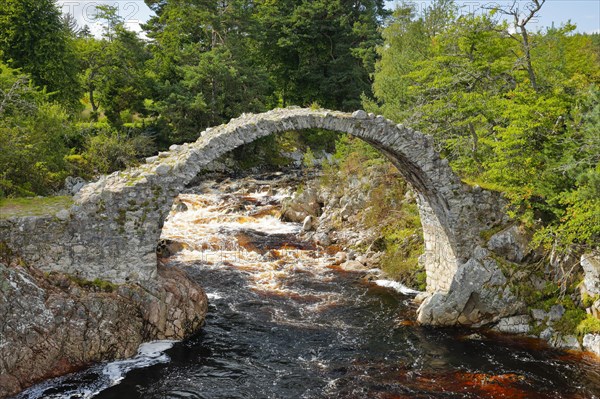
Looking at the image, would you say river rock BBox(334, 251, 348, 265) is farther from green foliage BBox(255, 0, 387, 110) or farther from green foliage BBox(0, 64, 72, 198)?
green foliage BBox(255, 0, 387, 110)

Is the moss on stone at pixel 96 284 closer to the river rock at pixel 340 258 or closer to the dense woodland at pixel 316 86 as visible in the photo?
the dense woodland at pixel 316 86

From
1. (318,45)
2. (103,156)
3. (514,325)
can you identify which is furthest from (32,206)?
(318,45)

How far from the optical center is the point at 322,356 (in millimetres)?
11555

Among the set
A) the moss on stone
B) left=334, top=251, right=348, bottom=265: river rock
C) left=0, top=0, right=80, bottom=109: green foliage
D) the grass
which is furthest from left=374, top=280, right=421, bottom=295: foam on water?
left=0, top=0, right=80, bottom=109: green foliage

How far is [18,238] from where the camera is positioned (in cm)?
1066

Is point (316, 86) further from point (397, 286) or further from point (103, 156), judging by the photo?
point (397, 286)

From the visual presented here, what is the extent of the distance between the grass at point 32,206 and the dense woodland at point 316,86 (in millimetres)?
1717

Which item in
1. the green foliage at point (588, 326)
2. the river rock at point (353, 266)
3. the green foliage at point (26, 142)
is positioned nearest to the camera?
the green foliage at point (588, 326)

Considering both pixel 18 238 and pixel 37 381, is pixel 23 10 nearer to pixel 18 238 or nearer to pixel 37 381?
pixel 18 238

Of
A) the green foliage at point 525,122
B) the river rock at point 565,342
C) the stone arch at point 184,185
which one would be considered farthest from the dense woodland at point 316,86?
the river rock at point 565,342

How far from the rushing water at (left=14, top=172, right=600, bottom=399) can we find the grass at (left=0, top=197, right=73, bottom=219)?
392cm

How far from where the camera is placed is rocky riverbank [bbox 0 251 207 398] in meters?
9.54

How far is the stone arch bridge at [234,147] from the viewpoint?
36.6 ft

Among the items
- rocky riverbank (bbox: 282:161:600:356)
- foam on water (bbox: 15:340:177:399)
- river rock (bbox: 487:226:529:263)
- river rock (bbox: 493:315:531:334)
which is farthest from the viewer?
river rock (bbox: 487:226:529:263)
